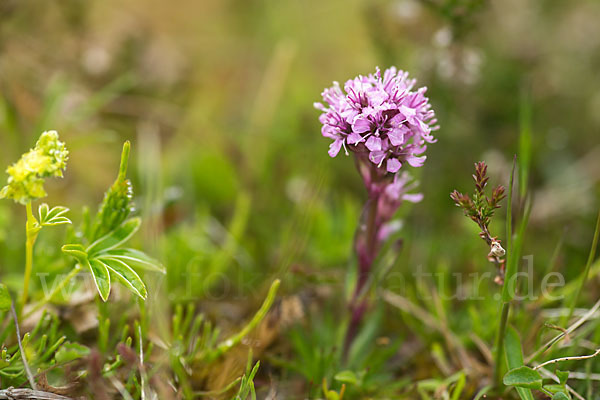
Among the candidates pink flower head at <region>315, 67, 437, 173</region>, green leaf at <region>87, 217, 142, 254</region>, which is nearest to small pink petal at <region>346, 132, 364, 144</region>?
pink flower head at <region>315, 67, 437, 173</region>

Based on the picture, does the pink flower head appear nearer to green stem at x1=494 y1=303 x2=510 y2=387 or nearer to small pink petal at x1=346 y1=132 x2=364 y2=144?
small pink petal at x1=346 y1=132 x2=364 y2=144

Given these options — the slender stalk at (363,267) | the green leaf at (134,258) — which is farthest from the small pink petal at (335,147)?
the green leaf at (134,258)

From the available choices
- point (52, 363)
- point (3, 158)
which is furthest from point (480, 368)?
point (3, 158)

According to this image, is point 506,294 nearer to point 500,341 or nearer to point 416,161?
point 500,341

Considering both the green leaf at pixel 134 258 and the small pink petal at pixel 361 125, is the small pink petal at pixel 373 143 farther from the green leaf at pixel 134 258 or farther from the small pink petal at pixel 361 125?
the green leaf at pixel 134 258

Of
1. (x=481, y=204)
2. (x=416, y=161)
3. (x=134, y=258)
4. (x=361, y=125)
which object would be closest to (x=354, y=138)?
(x=361, y=125)
